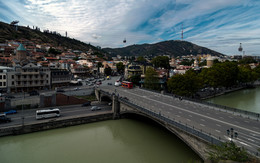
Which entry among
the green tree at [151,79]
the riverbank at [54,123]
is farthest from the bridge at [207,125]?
the green tree at [151,79]

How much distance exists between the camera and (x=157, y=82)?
41.2m

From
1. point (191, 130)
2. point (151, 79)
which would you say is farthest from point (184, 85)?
point (191, 130)

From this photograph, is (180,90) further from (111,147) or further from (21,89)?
(21,89)

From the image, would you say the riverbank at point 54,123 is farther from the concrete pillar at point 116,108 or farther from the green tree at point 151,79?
the green tree at point 151,79

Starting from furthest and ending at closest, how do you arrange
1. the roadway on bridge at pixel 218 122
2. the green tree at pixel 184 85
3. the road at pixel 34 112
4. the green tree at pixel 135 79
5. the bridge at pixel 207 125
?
the green tree at pixel 135 79, the green tree at pixel 184 85, the road at pixel 34 112, the roadway on bridge at pixel 218 122, the bridge at pixel 207 125

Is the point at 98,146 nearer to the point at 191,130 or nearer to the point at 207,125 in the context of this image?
the point at 191,130

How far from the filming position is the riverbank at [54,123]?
20.4 meters

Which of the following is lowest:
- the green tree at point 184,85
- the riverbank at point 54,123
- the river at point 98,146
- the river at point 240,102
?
the river at point 98,146

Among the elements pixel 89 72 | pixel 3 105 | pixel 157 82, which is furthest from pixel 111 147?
pixel 89 72

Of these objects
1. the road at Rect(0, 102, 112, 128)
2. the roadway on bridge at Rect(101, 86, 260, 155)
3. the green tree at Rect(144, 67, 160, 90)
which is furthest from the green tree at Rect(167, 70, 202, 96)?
the road at Rect(0, 102, 112, 128)

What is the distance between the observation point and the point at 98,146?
18281 millimetres

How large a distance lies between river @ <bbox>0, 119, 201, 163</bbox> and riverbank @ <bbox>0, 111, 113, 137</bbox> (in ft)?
2.11

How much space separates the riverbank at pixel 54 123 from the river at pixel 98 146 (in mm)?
644

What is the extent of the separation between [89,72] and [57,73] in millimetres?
28562
